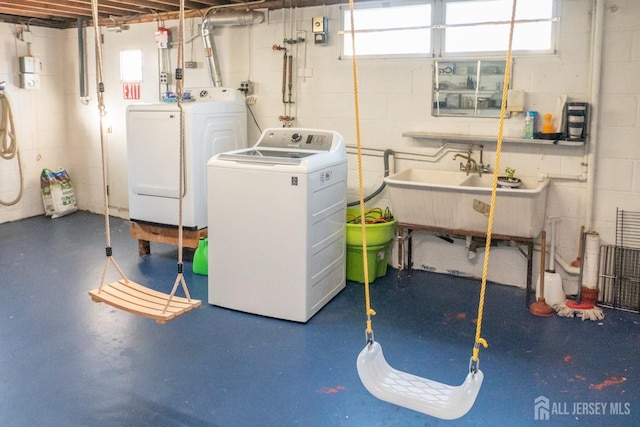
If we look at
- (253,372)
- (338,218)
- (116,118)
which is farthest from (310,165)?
(116,118)

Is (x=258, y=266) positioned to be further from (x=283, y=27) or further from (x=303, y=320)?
(x=283, y=27)

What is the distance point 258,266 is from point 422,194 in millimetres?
1337

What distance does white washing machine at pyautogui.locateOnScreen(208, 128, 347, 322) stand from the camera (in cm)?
386

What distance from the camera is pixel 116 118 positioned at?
22.0ft

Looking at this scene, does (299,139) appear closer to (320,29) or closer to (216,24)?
(320,29)

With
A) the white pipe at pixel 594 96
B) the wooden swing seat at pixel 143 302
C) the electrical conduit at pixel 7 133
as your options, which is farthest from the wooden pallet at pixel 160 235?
the white pipe at pixel 594 96

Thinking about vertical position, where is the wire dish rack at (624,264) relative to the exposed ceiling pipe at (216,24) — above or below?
below

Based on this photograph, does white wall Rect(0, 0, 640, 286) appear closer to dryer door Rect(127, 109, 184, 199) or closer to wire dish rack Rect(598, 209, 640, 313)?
wire dish rack Rect(598, 209, 640, 313)

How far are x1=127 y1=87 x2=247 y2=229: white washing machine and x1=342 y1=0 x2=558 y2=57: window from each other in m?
1.33

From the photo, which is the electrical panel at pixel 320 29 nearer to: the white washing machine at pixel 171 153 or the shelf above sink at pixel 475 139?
the white washing machine at pixel 171 153

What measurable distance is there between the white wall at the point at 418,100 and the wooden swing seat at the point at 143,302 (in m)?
2.41

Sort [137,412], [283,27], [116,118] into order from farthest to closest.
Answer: [116,118] → [283,27] → [137,412]

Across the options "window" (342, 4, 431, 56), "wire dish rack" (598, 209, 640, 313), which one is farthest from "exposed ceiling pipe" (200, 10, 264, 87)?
"wire dish rack" (598, 209, 640, 313)

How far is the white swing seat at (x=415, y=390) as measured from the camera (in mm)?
2342
